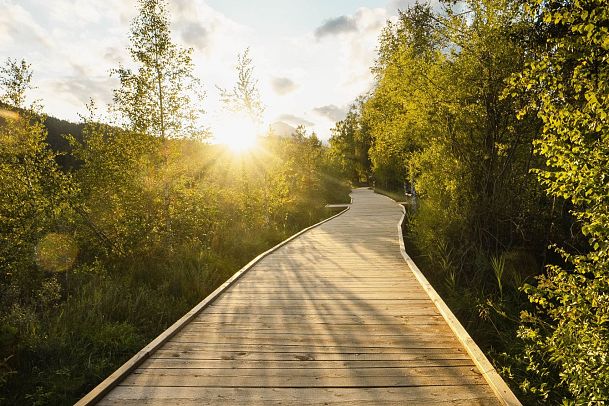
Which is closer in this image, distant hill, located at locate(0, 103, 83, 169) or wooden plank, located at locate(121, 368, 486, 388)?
wooden plank, located at locate(121, 368, 486, 388)

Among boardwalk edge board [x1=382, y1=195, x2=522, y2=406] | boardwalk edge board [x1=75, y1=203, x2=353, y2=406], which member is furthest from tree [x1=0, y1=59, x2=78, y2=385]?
boardwalk edge board [x1=382, y1=195, x2=522, y2=406]

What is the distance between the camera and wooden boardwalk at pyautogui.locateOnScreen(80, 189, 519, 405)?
281cm

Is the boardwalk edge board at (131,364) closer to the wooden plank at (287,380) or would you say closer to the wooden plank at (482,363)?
the wooden plank at (287,380)

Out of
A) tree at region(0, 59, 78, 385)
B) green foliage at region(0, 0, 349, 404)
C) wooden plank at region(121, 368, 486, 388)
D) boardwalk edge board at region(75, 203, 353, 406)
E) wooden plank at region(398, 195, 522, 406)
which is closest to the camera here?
wooden plank at region(398, 195, 522, 406)

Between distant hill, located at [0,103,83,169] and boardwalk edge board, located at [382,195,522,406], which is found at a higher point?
distant hill, located at [0,103,83,169]

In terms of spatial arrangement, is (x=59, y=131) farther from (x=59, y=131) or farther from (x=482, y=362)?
(x=482, y=362)

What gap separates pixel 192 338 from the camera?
395cm

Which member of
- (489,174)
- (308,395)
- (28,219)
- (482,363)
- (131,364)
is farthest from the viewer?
(489,174)

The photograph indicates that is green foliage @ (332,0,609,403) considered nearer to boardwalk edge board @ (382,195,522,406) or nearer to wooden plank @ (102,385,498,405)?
boardwalk edge board @ (382,195,522,406)

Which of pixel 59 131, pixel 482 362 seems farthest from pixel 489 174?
pixel 59 131

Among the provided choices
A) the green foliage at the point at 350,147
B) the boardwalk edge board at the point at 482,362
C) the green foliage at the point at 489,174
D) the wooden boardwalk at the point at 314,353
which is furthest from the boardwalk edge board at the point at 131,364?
the green foliage at the point at 350,147

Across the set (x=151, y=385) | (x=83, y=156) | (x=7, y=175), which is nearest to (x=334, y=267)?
(x=151, y=385)

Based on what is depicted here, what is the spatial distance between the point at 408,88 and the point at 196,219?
6921mm

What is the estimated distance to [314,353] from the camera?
3520 mm
